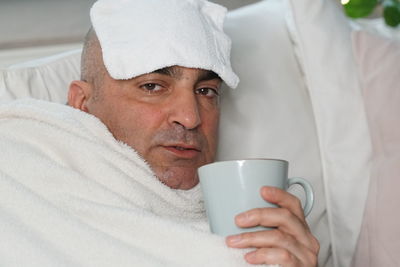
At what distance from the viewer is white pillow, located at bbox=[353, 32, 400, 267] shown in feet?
4.36

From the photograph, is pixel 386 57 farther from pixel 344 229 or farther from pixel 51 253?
pixel 51 253

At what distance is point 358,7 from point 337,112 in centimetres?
53

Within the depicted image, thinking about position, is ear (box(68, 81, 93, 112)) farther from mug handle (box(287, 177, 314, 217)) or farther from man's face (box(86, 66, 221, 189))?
mug handle (box(287, 177, 314, 217))

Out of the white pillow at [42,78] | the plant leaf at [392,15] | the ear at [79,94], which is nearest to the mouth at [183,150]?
the ear at [79,94]

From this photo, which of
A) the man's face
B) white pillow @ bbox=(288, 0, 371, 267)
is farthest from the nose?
white pillow @ bbox=(288, 0, 371, 267)

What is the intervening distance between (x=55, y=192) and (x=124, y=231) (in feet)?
0.44

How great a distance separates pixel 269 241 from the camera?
37.5 inches

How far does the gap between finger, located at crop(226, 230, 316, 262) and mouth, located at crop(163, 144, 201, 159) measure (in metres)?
0.30

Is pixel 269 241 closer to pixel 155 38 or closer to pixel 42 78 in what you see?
pixel 155 38

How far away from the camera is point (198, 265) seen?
3.22 feet

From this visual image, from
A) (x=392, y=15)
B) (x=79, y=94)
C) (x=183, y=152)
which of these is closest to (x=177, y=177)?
(x=183, y=152)

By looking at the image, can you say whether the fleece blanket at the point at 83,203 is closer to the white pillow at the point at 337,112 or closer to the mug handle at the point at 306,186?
the mug handle at the point at 306,186

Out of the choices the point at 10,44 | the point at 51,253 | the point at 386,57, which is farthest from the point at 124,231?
the point at 10,44

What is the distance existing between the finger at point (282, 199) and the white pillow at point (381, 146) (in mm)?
378
